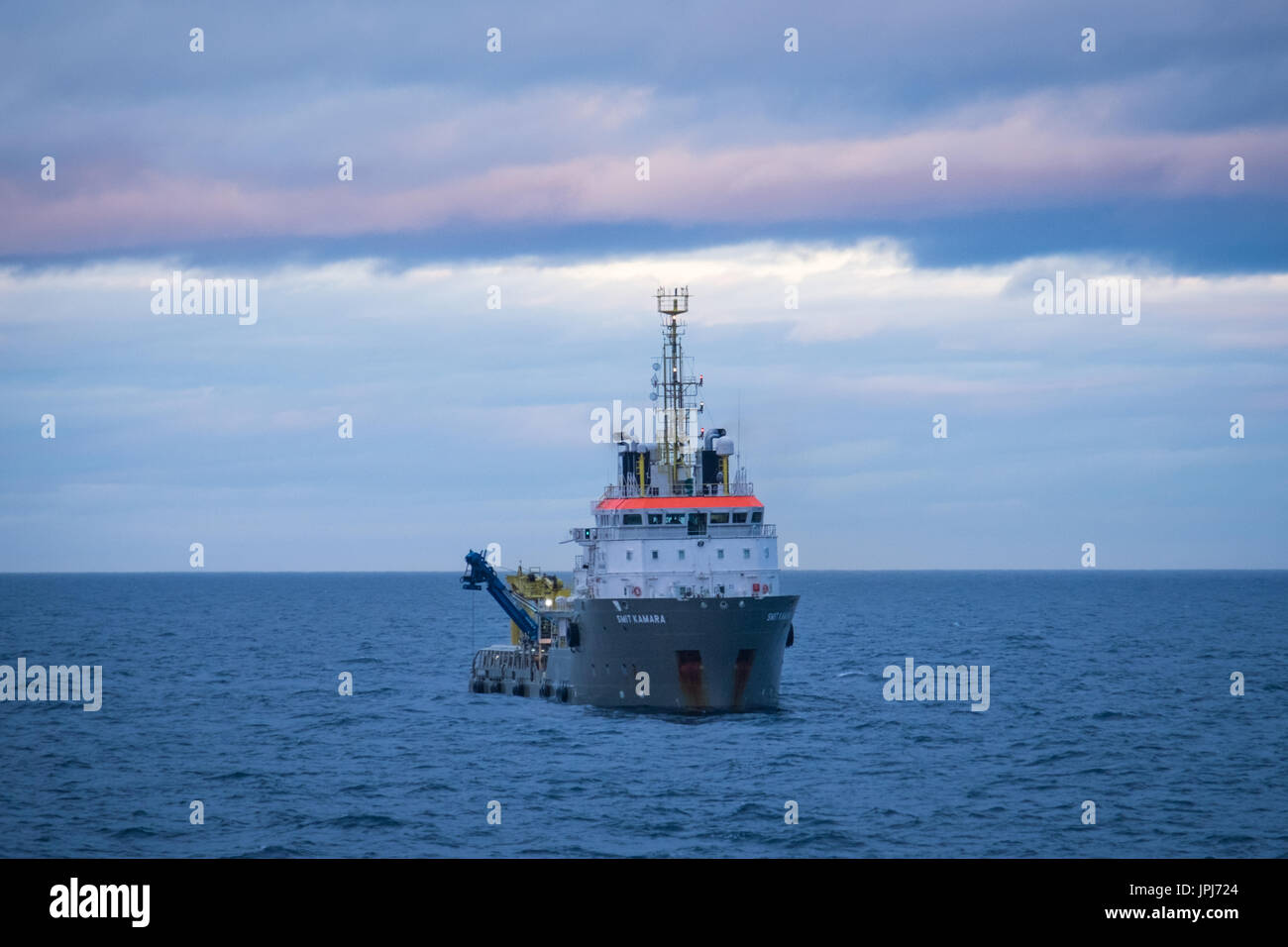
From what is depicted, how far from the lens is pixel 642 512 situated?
58812mm

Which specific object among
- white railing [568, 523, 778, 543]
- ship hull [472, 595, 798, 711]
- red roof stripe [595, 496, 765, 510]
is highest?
red roof stripe [595, 496, 765, 510]

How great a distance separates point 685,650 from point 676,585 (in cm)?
333

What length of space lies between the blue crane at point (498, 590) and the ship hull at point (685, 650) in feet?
55.3

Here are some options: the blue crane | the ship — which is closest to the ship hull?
the ship

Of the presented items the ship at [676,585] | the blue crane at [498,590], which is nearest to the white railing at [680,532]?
the ship at [676,585]

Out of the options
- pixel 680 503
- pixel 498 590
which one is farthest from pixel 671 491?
pixel 498 590

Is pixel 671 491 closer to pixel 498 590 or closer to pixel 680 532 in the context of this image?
pixel 680 532

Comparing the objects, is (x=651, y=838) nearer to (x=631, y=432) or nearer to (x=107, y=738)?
(x=631, y=432)

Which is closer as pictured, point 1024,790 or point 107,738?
point 1024,790

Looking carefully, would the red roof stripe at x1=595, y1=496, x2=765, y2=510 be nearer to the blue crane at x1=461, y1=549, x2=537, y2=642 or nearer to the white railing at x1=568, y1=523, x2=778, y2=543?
the white railing at x1=568, y1=523, x2=778, y2=543

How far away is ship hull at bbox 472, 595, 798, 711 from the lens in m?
55.2

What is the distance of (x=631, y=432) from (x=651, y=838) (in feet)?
88.7

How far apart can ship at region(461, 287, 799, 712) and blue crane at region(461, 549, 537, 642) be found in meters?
12.8
